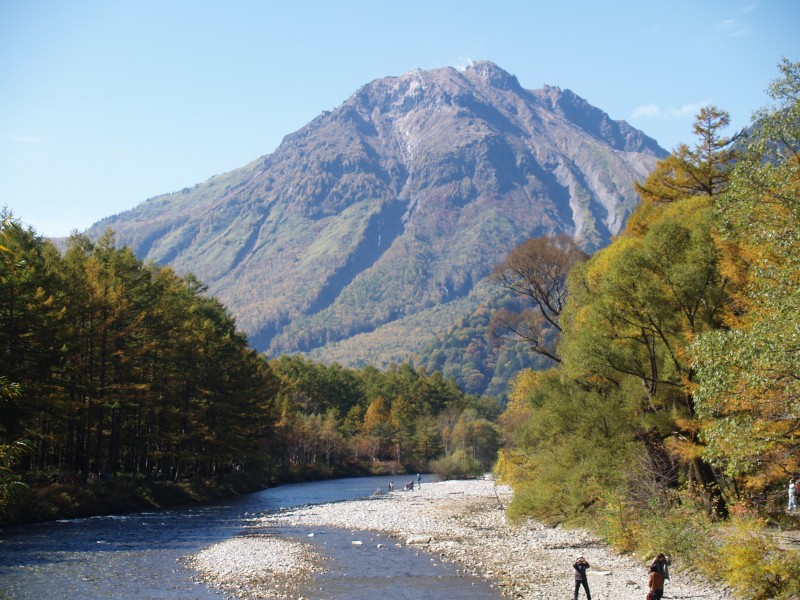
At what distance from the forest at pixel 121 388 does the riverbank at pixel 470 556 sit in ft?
30.4

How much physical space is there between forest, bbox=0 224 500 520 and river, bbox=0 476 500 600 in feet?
11.1

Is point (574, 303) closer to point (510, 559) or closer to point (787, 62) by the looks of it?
point (510, 559)

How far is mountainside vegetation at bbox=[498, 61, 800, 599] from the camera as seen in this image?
17203 mm

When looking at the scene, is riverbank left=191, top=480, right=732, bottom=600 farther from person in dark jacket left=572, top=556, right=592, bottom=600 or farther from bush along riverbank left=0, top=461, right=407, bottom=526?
bush along riverbank left=0, top=461, right=407, bottom=526

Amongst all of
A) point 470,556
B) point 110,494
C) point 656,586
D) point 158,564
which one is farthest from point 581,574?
point 110,494

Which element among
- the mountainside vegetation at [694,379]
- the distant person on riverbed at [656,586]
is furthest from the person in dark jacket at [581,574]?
the mountainside vegetation at [694,379]

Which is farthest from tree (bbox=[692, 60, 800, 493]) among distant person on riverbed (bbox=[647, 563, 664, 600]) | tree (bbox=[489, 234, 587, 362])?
tree (bbox=[489, 234, 587, 362])

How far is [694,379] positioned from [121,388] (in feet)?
124

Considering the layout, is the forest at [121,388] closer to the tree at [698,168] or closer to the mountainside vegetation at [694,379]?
the mountainside vegetation at [694,379]

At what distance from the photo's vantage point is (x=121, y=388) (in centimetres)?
4772

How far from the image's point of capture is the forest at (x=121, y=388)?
38812mm

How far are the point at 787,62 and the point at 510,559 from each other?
2161 cm

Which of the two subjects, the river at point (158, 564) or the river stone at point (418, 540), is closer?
the river at point (158, 564)

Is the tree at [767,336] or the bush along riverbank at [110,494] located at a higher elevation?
the tree at [767,336]
